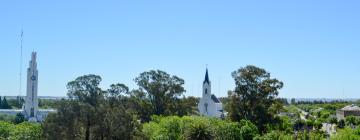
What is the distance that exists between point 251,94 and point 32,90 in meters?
56.1

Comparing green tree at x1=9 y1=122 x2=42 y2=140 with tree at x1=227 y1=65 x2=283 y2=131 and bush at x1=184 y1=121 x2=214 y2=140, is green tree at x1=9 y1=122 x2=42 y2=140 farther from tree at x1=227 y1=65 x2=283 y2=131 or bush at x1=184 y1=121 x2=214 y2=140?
tree at x1=227 y1=65 x2=283 y2=131

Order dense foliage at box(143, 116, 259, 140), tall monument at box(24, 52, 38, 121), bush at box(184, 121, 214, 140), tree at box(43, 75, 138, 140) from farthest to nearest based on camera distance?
tall monument at box(24, 52, 38, 121)
dense foliage at box(143, 116, 259, 140)
bush at box(184, 121, 214, 140)
tree at box(43, 75, 138, 140)

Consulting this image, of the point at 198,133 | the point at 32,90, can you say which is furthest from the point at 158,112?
the point at 32,90

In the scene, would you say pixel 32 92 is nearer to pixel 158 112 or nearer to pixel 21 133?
pixel 158 112

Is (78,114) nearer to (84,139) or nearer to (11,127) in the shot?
(84,139)

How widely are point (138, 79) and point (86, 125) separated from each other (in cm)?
3030

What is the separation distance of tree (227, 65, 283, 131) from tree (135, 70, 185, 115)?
1143 cm

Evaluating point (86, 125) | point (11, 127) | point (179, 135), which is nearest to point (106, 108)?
point (86, 125)

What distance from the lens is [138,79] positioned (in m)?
64.0

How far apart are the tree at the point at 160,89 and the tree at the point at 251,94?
37.5ft

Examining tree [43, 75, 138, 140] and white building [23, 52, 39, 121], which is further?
white building [23, 52, 39, 121]

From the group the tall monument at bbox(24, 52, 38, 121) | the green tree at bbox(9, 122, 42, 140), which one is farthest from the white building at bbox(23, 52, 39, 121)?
the green tree at bbox(9, 122, 42, 140)

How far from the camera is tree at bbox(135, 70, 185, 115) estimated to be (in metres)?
64.1

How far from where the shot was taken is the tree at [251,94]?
5453 centimetres
